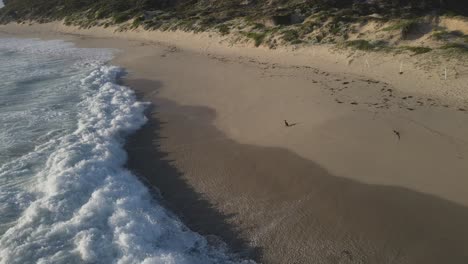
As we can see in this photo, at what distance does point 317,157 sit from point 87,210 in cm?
492

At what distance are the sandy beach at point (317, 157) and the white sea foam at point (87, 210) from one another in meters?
0.48

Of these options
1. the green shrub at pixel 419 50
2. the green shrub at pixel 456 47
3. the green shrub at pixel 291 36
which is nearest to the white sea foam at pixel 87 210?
the green shrub at pixel 291 36

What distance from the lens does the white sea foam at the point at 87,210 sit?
6.72 m

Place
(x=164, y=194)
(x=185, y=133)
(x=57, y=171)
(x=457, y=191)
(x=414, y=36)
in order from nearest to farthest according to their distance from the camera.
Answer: (x=457, y=191) < (x=164, y=194) < (x=57, y=171) < (x=185, y=133) < (x=414, y=36)

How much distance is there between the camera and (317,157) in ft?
31.1

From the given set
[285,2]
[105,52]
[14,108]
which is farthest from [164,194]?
[285,2]

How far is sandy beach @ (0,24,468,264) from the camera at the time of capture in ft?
22.8

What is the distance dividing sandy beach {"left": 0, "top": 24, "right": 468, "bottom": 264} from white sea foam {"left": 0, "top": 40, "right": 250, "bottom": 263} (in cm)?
48

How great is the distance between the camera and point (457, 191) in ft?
25.7

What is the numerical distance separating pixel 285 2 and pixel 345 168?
1943 centimetres

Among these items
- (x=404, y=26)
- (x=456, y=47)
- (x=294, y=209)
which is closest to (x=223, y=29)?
(x=404, y=26)

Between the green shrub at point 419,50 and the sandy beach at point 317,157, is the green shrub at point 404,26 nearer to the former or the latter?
the green shrub at point 419,50

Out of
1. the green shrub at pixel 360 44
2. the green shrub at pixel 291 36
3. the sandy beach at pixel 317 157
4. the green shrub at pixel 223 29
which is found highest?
the green shrub at pixel 223 29

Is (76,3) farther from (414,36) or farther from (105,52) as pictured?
(414,36)
